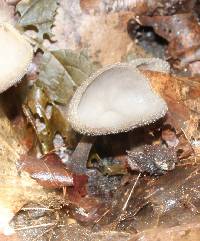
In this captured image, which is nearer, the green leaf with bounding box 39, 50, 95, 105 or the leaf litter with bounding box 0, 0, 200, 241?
the leaf litter with bounding box 0, 0, 200, 241

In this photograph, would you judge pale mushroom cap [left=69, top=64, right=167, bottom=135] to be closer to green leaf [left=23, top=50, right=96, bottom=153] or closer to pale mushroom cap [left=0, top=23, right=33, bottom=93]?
pale mushroom cap [left=0, top=23, right=33, bottom=93]

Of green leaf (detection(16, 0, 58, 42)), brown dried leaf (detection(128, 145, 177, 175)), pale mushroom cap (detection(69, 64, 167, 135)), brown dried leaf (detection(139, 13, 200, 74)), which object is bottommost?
brown dried leaf (detection(128, 145, 177, 175))

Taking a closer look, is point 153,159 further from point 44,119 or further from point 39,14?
point 39,14

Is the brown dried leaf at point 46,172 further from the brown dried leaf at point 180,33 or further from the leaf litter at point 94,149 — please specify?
the brown dried leaf at point 180,33

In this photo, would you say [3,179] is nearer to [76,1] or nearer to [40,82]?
[40,82]

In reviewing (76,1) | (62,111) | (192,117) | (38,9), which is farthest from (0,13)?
(192,117)

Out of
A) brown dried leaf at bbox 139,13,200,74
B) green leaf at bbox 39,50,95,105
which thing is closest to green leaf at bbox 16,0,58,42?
green leaf at bbox 39,50,95,105

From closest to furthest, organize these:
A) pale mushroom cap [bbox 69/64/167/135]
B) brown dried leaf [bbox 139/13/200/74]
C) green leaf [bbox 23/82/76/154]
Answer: pale mushroom cap [bbox 69/64/167/135]
green leaf [bbox 23/82/76/154]
brown dried leaf [bbox 139/13/200/74]
